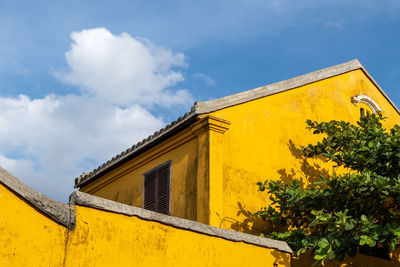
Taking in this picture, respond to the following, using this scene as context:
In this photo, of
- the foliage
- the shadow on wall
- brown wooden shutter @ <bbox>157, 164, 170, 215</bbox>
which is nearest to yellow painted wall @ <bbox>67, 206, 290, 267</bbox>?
the foliage

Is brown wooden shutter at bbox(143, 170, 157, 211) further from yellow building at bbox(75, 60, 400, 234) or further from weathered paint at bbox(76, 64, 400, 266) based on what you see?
weathered paint at bbox(76, 64, 400, 266)

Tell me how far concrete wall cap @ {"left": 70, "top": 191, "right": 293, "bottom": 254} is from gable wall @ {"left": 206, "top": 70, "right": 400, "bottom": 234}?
2.11m

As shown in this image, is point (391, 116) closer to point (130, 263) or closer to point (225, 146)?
point (225, 146)

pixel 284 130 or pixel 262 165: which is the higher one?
pixel 284 130

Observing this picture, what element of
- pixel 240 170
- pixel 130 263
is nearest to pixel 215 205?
pixel 240 170

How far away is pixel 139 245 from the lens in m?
6.74

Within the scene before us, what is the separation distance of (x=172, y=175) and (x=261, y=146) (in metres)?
1.97

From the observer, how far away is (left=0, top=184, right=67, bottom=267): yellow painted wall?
18.6 feet

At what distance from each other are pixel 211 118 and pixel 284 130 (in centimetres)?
218

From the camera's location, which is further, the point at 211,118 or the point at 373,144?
the point at 211,118

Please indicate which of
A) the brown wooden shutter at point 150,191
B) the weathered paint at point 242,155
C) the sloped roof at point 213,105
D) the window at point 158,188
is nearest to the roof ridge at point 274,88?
the sloped roof at point 213,105

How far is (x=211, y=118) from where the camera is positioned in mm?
10836

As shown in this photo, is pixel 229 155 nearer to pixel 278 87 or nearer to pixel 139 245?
pixel 278 87

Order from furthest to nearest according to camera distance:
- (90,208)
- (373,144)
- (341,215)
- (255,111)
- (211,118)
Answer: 1. (255,111)
2. (211,118)
3. (373,144)
4. (341,215)
5. (90,208)
